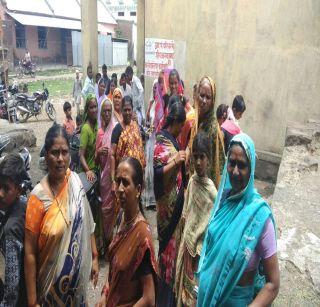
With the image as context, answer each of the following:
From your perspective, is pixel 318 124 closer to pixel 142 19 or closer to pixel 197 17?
pixel 197 17

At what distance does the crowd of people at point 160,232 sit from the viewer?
6.23 feet

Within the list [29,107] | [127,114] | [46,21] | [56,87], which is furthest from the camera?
[46,21]

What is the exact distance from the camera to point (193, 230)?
2.65 m

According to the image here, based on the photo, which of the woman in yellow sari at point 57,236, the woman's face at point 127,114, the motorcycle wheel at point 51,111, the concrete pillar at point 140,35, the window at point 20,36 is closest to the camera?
the woman in yellow sari at point 57,236

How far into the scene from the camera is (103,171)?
4.25 meters

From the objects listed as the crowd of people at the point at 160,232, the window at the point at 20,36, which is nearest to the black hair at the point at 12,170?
the crowd of people at the point at 160,232

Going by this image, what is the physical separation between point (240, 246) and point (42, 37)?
3011cm

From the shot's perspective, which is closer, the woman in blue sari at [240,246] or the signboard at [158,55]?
the woman in blue sari at [240,246]

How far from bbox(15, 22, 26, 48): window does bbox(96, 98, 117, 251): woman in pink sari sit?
25448 millimetres

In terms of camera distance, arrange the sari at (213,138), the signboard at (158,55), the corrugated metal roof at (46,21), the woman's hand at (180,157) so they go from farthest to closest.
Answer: the corrugated metal roof at (46,21) < the signboard at (158,55) < the sari at (213,138) < the woman's hand at (180,157)

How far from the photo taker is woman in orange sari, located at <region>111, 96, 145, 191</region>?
13.2 feet

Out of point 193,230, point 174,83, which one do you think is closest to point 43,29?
point 174,83

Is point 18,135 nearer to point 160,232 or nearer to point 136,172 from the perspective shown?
point 160,232

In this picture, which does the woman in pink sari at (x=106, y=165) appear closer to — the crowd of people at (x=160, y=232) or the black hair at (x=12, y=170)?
the crowd of people at (x=160, y=232)
